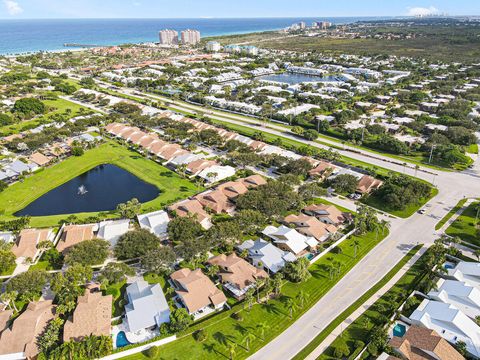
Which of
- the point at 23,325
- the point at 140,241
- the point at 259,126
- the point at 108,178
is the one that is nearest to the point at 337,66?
the point at 259,126

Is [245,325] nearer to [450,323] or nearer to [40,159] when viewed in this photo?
[450,323]

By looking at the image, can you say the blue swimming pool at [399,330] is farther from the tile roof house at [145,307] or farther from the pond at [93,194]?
the pond at [93,194]

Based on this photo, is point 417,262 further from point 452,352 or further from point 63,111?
point 63,111

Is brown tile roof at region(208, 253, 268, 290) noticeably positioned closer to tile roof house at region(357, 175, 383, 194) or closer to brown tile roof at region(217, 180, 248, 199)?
brown tile roof at region(217, 180, 248, 199)

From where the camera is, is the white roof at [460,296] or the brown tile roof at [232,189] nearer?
the white roof at [460,296]

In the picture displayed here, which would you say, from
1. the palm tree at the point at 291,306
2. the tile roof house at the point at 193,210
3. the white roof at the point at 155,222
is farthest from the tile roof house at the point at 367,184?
the white roof at the point at 155,222

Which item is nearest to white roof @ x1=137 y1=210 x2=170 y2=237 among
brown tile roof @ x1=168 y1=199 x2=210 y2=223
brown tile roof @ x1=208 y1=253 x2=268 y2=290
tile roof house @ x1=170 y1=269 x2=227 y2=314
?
brown tile roof @ x1=168 y1=199 x2=210 y2=223
